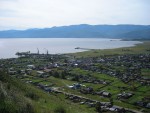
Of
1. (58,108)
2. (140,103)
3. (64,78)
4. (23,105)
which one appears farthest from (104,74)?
(23,105)

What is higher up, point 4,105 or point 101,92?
point 4,105

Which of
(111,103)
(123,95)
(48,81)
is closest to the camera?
(111,103)

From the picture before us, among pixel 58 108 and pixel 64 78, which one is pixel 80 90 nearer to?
pixel 64 78

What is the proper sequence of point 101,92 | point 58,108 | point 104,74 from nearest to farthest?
point 58,108, point 101,92, point 104,74

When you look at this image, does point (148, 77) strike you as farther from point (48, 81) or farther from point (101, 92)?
point (48, 81)

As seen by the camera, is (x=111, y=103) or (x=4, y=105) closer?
(x=4, y=105)

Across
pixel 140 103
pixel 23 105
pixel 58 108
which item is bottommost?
pixel 140 103

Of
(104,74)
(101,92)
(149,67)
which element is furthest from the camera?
(149,67)

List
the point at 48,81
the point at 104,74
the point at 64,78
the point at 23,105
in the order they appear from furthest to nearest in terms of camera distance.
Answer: the point at 104,74, the point at 64,78, the point at 48,81, the point at 23,105

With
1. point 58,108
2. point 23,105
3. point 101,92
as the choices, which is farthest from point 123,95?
point 23,105
